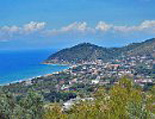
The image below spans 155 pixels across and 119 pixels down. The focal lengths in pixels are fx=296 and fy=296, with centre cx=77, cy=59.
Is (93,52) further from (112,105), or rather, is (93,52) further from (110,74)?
(112,105)

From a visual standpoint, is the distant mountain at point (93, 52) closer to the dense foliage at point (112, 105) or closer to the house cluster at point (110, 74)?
the house cluster at point (110, 74)

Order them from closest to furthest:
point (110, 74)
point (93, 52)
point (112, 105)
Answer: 1. point (112, 105)
2. point (110, 74)
3. point (93, 52)

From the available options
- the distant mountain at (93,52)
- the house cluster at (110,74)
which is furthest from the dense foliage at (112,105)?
the distant mountain at (93,52)

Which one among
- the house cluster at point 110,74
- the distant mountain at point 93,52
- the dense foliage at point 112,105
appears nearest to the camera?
the dense foliage at point 112,105

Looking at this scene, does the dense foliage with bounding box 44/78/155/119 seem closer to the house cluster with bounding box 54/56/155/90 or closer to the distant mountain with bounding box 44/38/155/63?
the house cluster with bounding box 54/56/155/90

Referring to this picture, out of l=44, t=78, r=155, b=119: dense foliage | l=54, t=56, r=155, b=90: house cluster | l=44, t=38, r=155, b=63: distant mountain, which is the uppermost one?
l=44, t=38, r=155, b=63: distant mountain

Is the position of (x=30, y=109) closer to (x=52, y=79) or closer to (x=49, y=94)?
(x=49, y=94)

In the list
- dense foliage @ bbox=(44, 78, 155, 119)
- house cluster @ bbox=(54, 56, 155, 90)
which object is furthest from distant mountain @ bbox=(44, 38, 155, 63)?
dense foliage @ bbox=(44, 78, 155, 119)

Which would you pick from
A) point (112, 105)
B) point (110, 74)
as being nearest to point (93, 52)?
point (110, 74)
